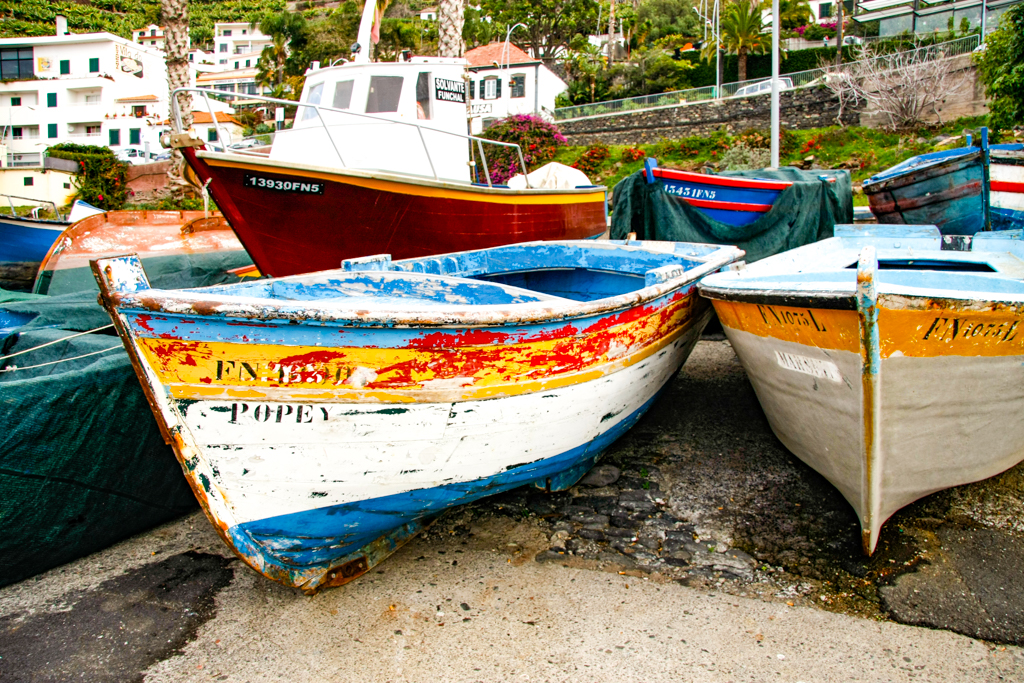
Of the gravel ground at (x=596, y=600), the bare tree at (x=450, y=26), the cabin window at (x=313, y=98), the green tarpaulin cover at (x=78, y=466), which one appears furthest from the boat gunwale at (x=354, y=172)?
the bare tree at (x=450, y=26)

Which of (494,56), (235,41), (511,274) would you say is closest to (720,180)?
(511,274)

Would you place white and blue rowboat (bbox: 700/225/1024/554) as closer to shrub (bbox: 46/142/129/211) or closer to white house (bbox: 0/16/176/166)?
shrub (bbox: 46/142/129/211)

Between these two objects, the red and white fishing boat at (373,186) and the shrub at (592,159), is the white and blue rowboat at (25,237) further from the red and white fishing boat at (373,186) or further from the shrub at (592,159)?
the shrub at (592,159)

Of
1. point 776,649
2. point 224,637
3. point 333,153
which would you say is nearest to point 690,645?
point 776,649

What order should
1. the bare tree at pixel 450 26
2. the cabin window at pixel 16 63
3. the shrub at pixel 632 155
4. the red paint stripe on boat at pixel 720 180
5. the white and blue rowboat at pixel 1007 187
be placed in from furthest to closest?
the cabin window at pixel 16 63, the shrub at pixel 632 155, the bare tree at pixel 450 26, the white and blue rowboat at pixel 1007 187, the red paint stripe on boat at pixel 720 180

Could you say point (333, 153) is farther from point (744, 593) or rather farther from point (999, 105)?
point (999, 105)

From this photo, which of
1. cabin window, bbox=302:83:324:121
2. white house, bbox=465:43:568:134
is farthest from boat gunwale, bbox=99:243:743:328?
white house, bbox=465:43:568:134

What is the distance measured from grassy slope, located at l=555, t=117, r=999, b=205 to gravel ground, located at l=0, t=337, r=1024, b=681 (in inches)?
604

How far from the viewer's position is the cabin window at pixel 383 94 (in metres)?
7.13

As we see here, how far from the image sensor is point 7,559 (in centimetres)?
275

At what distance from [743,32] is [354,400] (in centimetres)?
3468

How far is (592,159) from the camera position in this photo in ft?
85.0

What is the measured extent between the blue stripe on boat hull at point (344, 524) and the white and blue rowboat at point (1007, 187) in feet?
24.0

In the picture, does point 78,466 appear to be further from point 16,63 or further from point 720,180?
point 16,63
